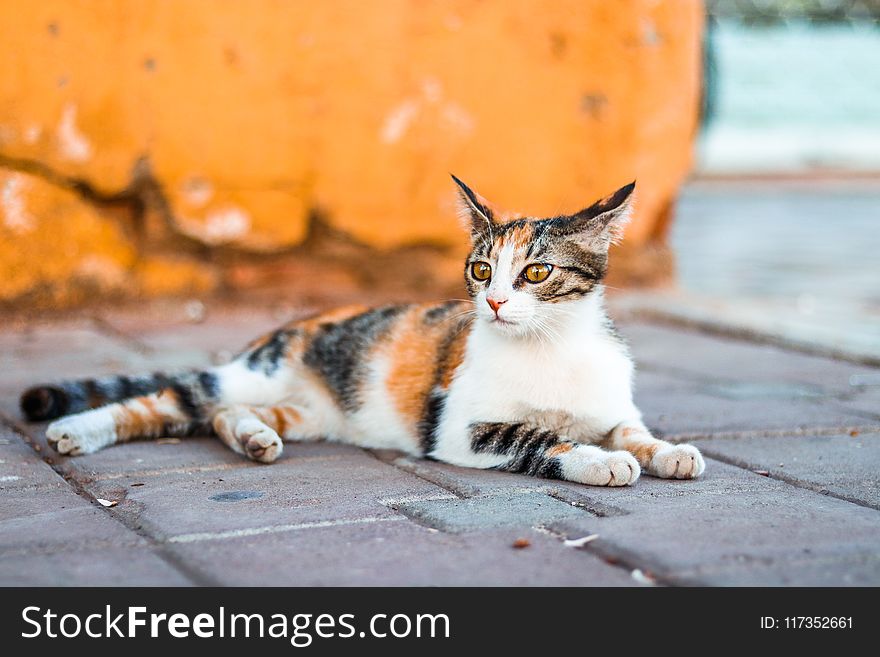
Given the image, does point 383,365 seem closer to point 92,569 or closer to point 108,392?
point 108,392

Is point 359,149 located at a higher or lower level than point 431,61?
lower

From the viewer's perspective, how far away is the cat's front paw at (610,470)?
3250mm

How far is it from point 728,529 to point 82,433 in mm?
1986

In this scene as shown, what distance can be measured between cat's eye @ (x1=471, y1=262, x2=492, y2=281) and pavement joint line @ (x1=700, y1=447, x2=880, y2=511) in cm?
91

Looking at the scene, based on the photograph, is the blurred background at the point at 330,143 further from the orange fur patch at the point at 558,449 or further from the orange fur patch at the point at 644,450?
the orange fur patch at the point at 558,449

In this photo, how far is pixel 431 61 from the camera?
6.23 metres

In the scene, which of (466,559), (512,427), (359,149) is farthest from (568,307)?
(359,149)

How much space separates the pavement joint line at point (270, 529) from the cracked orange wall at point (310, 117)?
129 inches

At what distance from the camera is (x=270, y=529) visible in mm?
2850

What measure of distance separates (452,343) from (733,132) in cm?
1770

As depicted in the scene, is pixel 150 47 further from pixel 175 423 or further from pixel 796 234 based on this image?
pixel 796 234

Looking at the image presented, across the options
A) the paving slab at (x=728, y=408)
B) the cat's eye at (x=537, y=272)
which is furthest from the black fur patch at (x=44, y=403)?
the paving slab at (x=728, y=408)

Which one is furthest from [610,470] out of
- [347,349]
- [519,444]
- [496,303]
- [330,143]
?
[330,143]

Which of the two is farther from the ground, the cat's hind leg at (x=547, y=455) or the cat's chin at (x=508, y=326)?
the cat's chin at (x=508, y=326)
